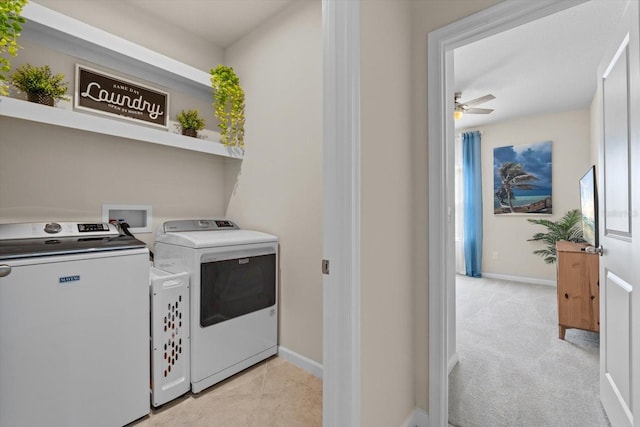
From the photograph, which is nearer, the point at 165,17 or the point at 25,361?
the point at 25,361

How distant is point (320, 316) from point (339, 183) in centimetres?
126

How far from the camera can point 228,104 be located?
2531 mm

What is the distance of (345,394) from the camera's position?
1.06m

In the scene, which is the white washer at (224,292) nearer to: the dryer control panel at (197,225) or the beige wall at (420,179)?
the dryer control panel at (197,225)

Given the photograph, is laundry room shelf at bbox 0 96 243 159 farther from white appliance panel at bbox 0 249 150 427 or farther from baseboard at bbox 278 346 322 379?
baseboard at bbox 278 346 322 379

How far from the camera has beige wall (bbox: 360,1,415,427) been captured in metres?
1.17

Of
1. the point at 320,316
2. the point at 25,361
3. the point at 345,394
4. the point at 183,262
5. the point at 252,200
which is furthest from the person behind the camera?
the point at 252,200

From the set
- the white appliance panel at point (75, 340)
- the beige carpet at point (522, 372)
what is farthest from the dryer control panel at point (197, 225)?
the beige carpet at point (522, 372)

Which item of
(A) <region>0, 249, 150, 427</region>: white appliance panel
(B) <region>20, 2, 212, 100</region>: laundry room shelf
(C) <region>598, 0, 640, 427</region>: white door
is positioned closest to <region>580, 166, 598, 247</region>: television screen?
(C) <region>598, 0, 640, 427</region>: white door

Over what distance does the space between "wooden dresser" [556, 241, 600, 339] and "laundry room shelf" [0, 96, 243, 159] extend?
313cm

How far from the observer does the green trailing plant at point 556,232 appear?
13.6ft

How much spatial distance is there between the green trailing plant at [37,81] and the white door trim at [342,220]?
5.64ft

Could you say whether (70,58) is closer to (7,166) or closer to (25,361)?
(7,166)

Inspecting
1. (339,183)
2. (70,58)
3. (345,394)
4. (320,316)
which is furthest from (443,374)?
(70,58)
